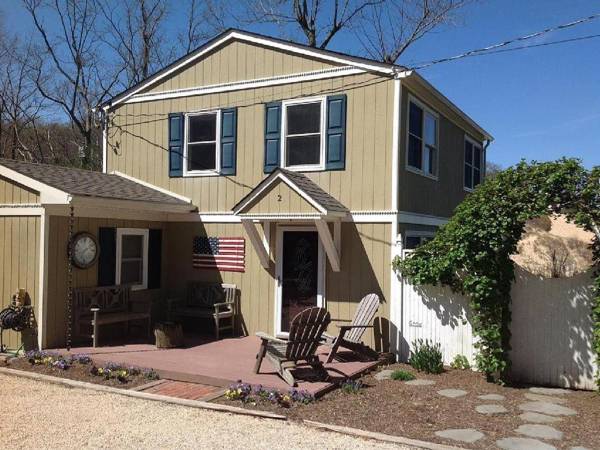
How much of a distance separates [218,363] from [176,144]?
17.3 feet

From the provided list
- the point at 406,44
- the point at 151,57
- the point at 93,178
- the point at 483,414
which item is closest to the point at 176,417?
the point at 483,414

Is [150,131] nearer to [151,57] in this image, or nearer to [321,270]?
[321,270]

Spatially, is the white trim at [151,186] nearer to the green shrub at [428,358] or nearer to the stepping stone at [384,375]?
the stepping stone at [384,375]

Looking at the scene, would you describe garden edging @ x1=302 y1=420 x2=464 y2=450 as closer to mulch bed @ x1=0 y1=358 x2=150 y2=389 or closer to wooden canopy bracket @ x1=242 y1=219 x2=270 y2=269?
mulch bed @ x1=0 y1=358 x2=150 y2=389

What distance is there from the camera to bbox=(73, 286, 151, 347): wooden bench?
954 centimetres

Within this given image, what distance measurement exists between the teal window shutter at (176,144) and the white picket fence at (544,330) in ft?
20.1

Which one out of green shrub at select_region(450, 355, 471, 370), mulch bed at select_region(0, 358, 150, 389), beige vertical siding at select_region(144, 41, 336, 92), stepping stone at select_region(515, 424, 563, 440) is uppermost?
beige vertical siding at select_region(144, 41, 336, 92)

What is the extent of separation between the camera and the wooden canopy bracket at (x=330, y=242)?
9.16 metres

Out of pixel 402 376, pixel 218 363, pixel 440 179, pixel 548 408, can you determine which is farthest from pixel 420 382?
pixel 440 179

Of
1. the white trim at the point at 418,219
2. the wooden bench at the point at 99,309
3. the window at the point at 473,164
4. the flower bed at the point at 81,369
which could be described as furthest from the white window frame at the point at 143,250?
the window at the point at 473,164

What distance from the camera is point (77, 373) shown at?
7.95 m

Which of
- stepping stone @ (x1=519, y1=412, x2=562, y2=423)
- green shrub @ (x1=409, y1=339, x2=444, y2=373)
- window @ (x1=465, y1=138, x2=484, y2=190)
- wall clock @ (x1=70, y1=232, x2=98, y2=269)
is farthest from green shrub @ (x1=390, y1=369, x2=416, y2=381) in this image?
window @ (x1=465, y1=138, x2=484, y2=190)

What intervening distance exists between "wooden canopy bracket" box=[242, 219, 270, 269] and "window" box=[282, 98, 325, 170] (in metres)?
1.37

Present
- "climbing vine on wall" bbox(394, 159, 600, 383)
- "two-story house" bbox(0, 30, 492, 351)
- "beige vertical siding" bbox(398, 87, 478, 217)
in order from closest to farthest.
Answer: "climbing vine on wall" bbox(394, 159, 600, 383) < "two-story house" bbox(0, 30, 492, 351) < "beige vertical siding" bbox(398, 87, 478, 217)
